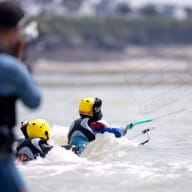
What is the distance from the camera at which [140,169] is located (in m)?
8.98

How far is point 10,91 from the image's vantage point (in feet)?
15.5

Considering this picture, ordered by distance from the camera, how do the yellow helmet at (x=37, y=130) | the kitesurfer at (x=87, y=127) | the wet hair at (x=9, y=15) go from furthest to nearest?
the kitesurfer at (x=87, y=127)
the yellow helmet at (x=37, y=130)
the wet hair at (x=9, y=15)

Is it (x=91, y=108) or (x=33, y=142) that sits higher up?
(x=91, y=108)

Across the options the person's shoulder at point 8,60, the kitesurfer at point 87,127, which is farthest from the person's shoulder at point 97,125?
the person's shoulder at point 8,60

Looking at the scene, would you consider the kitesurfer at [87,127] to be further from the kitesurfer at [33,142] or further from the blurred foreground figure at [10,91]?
the blurred foreground figure at [10,91]

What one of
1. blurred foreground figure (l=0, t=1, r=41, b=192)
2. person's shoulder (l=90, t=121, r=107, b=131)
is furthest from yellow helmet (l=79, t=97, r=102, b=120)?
blurred foreground figure (l=0, t=1, r=41, b=192)

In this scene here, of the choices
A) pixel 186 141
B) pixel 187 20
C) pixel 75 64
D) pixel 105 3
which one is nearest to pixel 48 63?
→ pixel 75 64

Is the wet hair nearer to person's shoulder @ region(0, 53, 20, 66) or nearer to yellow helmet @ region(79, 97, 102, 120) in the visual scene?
person's shoulder @ region(0, 53, 20, 66)

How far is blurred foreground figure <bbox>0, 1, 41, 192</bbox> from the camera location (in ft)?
15.4

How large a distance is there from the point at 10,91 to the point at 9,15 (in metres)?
0.50

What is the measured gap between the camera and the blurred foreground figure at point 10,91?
185 inches

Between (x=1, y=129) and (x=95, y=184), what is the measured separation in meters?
3.33

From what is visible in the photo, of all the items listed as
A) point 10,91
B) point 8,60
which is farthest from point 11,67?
point 10,91

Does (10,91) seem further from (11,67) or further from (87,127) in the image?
(87,127)
